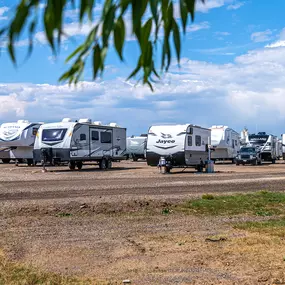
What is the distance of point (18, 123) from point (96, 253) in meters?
36.2

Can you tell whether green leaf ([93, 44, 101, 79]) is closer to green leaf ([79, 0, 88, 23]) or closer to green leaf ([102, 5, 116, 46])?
Answer: green leaf ([102, 5, 116, 46])

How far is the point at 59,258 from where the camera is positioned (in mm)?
7348

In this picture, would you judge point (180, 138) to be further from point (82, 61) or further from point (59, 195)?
point (82, 61)

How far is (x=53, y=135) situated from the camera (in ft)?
108

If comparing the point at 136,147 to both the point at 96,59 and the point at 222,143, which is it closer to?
the point at 222,143

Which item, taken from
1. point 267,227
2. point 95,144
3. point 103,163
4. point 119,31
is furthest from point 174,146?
point 119,31

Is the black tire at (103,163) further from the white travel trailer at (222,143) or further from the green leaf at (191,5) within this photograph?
the green leaf at (191,5)

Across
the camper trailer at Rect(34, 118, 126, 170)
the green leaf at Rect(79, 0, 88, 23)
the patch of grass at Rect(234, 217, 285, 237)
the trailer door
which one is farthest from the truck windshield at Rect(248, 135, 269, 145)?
the green leaf at Rect(79, 0, 88, 23)

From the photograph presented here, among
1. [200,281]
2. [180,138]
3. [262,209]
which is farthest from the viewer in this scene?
[180,138]

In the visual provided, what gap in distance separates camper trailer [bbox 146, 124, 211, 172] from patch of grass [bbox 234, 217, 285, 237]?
19.9 metres

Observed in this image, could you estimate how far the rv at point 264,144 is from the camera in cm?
5284

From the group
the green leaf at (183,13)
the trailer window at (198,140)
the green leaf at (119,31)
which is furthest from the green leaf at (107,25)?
the trailer window at (198,140)

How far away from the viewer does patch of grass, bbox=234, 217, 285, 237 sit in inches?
367

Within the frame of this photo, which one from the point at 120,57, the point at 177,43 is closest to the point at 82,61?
the point at 120,57
